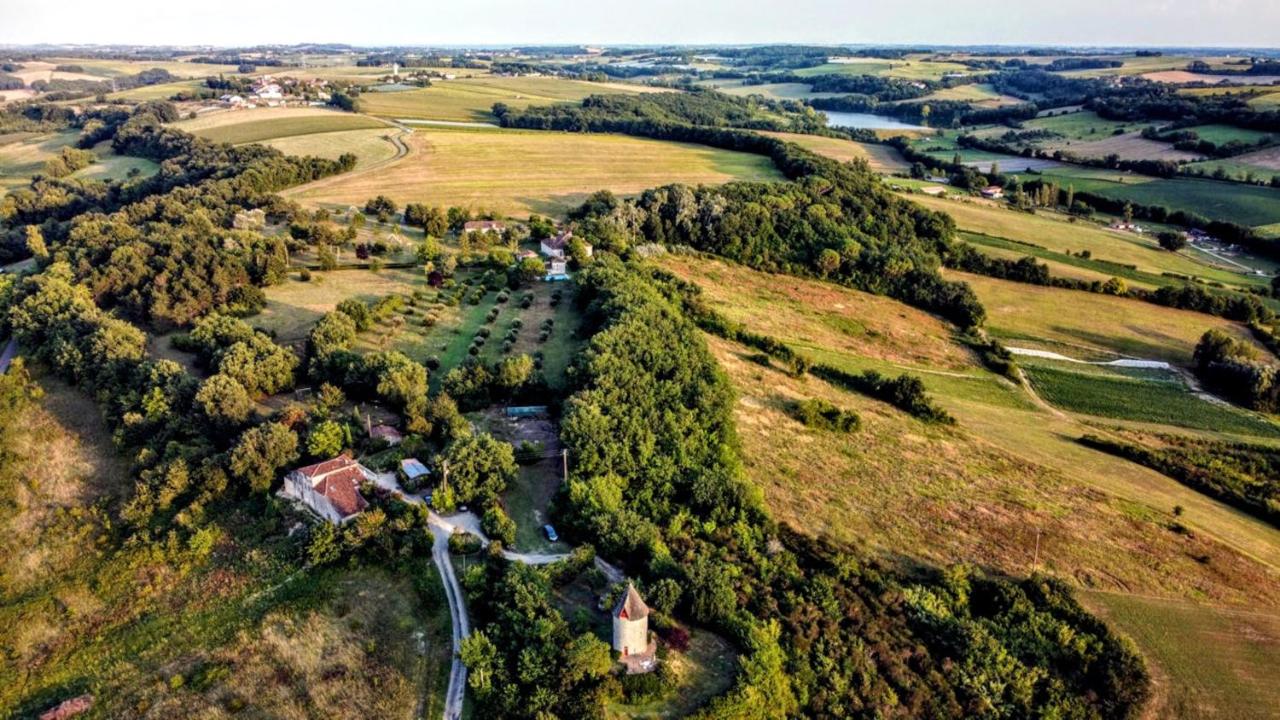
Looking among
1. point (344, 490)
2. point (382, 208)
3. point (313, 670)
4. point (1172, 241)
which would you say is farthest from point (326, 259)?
point (1172, 241)

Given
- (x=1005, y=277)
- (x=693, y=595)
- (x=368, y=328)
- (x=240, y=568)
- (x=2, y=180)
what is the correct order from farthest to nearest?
(x=2, y=180) → (x=1005, y=277) → (x=368, y=328) → (x=240, y=568) → (x=693, y=595)

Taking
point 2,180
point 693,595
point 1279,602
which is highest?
point 2,180

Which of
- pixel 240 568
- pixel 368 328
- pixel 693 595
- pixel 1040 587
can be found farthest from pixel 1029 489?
pixel 368 328

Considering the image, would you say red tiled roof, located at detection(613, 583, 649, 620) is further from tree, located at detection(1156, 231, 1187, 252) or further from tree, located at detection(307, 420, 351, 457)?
tree, located at detection(1156, 231, 1187, 252)

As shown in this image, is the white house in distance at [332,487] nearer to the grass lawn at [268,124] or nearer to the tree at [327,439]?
the tree at [327,439]

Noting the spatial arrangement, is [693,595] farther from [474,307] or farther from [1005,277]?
[1005,277]

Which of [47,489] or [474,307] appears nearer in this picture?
[47,489]

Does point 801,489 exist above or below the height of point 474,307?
below
